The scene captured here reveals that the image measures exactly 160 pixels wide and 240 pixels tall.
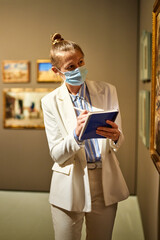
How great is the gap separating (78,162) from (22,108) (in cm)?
315

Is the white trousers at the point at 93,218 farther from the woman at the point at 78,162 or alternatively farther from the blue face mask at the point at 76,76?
the blue face mask at the point at 76,76

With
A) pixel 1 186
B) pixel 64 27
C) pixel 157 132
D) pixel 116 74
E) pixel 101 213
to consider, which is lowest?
pixel 1 186

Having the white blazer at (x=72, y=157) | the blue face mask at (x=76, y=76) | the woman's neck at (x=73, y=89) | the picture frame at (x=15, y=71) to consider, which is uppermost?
the picture frame at (x=15, y=71)

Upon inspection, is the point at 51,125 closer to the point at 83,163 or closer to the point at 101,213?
the point at 83,163

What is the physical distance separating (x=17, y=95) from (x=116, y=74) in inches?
63.1

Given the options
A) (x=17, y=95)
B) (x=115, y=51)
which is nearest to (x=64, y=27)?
(x=115, y=51)

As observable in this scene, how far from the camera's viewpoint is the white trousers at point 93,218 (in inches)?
73.7

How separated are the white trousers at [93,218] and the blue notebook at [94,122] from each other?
0.94 feet

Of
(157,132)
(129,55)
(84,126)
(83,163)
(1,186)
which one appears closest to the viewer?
(84,126)

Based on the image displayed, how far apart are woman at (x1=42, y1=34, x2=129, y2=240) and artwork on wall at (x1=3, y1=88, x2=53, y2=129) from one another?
2926 millimetres

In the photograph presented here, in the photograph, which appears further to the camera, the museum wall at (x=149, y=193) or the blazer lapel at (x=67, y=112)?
the museum wall at (x=149, y=193)

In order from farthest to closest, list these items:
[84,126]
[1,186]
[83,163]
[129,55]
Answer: [1,186]
[129,55]
[83,163]
[84,126]

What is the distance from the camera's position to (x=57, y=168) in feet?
6.38

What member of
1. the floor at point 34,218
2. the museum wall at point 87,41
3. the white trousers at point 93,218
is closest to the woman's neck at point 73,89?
the white trousers at point 93,218
